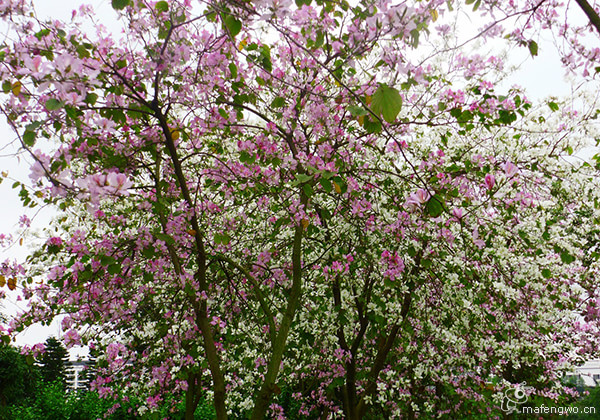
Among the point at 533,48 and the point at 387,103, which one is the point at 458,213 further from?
the point at 387,103

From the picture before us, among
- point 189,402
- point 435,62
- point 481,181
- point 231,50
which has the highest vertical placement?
point 435,62

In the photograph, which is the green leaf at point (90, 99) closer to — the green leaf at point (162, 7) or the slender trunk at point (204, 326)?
the green leaf at point (162, 7)

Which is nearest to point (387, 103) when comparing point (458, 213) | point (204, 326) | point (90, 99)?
point (458, 213)

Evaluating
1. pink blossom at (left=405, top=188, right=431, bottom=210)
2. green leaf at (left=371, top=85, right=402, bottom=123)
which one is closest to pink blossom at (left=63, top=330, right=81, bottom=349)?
pink blossom at (left=405, top=188, right=431, bottom=210)

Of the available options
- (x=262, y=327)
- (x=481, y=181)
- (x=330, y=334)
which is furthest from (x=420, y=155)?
(x=262, y=327)

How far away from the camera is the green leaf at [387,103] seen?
1.70 meters

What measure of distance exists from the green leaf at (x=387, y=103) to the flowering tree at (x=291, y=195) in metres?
0.57

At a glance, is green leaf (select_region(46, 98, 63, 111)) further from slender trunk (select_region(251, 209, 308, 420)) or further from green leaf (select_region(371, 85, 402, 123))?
slender trunk (select_region(251, 209, 308, 420))

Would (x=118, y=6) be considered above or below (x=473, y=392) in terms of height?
above

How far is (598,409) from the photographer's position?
38.2 feet

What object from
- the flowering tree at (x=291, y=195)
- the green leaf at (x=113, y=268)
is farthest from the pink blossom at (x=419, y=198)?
the green leaf at (x=113, y=268)

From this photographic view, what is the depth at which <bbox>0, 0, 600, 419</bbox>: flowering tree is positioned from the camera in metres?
3.04

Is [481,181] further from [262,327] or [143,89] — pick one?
[143,89]

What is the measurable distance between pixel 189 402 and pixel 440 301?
3.82 meters
